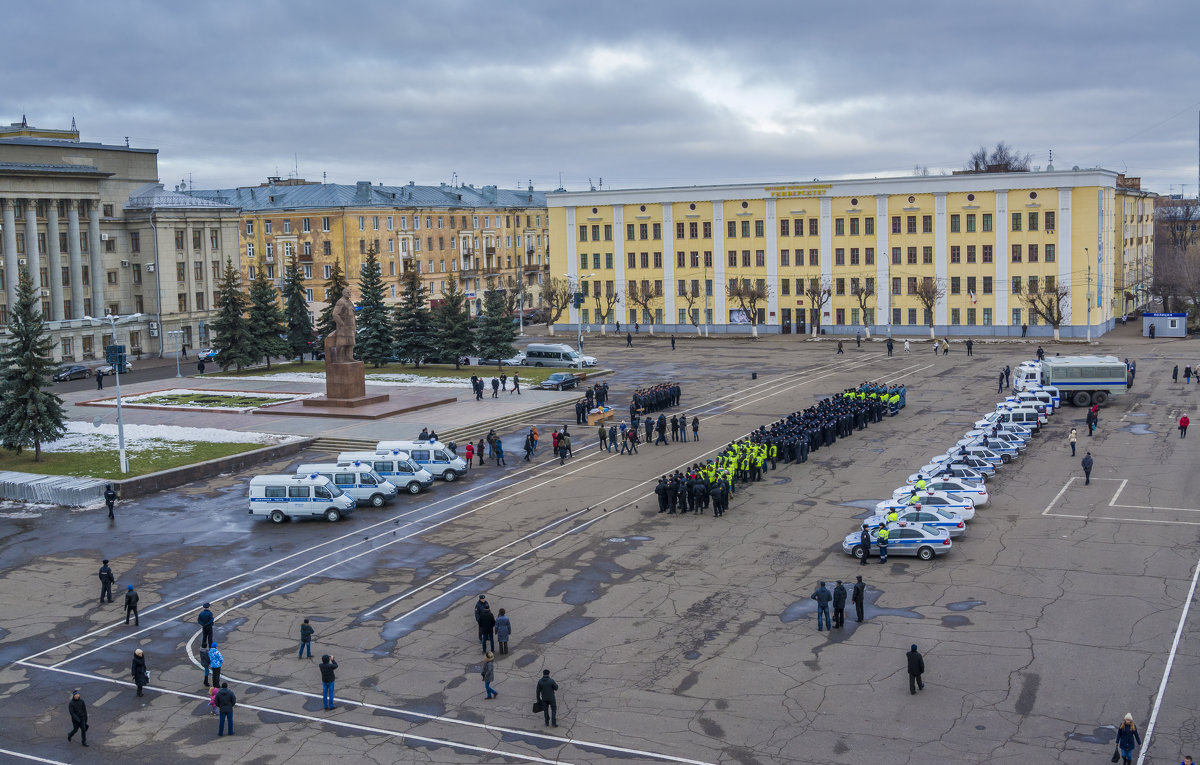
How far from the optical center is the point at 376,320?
73500mm

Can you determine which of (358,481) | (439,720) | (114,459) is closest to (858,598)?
(439,720)

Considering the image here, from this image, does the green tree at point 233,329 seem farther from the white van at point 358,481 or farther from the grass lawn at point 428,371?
the white van at point 358,481

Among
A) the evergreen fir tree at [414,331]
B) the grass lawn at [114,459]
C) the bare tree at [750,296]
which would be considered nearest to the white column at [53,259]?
the evergreen fir tree at [414,331]

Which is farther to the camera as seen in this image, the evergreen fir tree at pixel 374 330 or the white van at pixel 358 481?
the evergreen fir tree at pixel 374 330

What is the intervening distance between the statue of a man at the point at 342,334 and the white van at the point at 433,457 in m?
13.8

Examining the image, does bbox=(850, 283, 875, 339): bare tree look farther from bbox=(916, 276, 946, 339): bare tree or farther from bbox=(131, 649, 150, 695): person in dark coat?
bbox=(131, 649, 150, 695): person in dark coat

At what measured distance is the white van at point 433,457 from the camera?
41.6 m

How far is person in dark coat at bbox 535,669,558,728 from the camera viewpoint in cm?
2028

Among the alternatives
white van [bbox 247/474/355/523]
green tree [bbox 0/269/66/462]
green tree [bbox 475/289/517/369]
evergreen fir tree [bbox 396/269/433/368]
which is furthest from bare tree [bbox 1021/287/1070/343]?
green tree [bbox 0/269/66/462]

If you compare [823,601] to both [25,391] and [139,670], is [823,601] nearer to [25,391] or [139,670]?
[139,670]

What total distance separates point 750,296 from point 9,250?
5435 cm

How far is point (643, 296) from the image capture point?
331ft

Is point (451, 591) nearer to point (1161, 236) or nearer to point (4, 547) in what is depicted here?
point (4, 547)

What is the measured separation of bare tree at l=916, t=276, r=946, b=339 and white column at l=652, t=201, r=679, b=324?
20.9 meters
